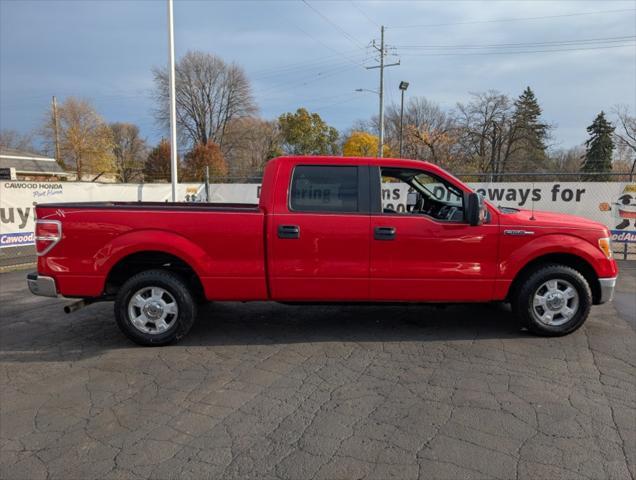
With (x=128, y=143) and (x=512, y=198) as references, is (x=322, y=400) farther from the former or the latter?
(x=128, y=143)

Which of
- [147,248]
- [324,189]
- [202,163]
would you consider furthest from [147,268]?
[202,163]

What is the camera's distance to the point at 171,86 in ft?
46.3

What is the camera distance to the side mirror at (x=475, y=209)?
462 cm

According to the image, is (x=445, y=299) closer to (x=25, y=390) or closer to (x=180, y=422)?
(x=180, y=422)

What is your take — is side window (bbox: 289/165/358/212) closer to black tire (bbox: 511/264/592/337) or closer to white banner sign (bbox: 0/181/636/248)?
black tire (bbox: 511/264/592/337)

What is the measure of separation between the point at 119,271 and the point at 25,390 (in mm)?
1506

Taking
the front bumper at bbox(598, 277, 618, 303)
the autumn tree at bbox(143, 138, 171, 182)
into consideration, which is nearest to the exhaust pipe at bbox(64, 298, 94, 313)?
the front bumper at bbox(598, 277, 618, 303)

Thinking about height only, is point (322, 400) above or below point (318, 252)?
below

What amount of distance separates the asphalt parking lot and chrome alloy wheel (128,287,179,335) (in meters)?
0.24

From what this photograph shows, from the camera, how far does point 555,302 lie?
4910mm

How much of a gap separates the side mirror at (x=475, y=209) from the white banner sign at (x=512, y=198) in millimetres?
4931

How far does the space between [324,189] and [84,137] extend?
61.3 meters

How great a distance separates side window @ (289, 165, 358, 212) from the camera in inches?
189

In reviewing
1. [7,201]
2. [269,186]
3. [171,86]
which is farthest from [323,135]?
[269,186]
